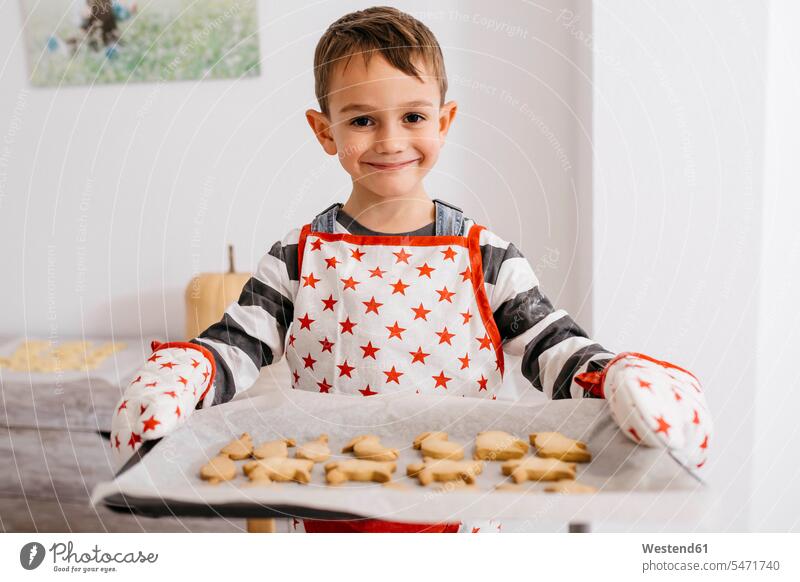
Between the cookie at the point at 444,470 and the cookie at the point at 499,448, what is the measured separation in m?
0.01

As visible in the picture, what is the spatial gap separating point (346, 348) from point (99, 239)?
1004 millimetres

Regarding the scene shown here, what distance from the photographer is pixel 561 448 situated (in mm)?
575

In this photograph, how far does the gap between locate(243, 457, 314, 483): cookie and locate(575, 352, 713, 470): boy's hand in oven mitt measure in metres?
0.24

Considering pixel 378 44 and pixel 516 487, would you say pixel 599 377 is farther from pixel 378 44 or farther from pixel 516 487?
pixel 378 44

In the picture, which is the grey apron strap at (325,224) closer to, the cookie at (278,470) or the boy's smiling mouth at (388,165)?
the boy's smiling mouth at (388,165)

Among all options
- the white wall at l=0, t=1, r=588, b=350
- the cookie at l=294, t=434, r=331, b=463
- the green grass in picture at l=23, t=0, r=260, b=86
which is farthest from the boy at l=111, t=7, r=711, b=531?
the green grass in picture at l=23, t=0, r=260, b=86

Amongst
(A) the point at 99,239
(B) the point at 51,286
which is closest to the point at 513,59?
(A) the point at 99,239

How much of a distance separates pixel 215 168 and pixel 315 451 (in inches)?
42.1

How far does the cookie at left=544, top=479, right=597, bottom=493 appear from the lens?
52 centimetres

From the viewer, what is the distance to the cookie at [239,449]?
0.58 metres

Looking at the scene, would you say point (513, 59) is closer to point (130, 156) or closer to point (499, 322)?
point (499, 322)

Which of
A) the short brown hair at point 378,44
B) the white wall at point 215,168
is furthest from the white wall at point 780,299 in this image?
the short brown hair at point 378,44

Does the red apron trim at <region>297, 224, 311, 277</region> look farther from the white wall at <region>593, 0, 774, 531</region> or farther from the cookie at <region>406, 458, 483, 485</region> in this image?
the white wall at <region>593, 0, 774, 531</region>

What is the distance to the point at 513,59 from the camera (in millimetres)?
1194
